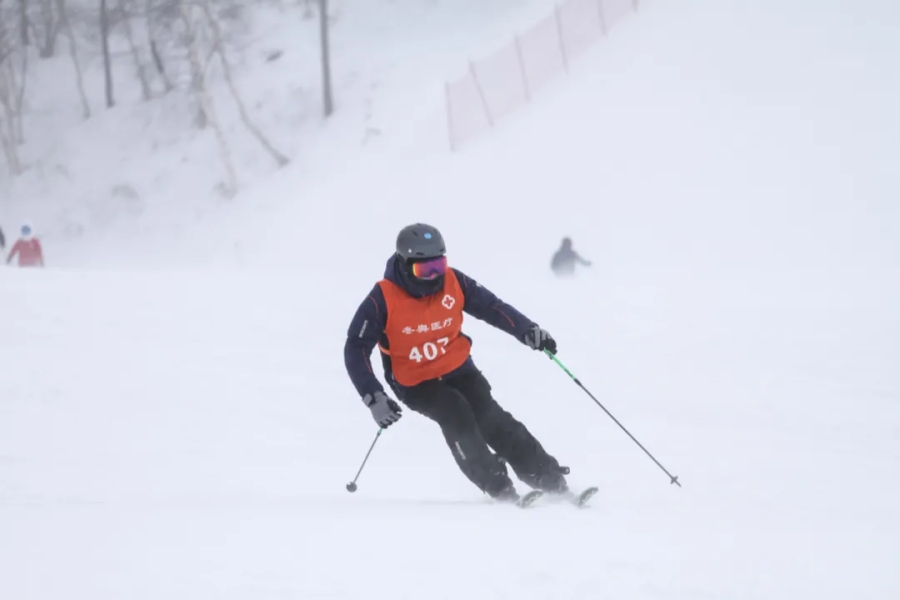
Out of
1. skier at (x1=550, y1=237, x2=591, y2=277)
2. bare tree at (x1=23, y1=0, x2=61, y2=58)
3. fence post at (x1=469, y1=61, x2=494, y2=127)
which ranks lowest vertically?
skier at (x1=550, y1=237, x2=591, y2=277)

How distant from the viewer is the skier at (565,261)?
1784 cm

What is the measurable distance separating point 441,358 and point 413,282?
1.66 feet

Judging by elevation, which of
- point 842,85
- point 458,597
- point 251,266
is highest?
point 842,85

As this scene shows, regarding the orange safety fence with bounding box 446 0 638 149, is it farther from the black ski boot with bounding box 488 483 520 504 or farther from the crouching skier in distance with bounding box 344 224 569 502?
the black ski boot with bounding box 488 483 520 504

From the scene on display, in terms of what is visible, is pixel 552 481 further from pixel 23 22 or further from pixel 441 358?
pixel 23 22

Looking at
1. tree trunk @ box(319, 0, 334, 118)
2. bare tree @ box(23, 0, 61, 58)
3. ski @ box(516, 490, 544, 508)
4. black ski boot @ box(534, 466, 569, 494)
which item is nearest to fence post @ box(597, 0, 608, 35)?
tree trunk @ box(319, 0, 334, 118)

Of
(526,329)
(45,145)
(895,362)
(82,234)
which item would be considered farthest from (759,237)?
(45,145)

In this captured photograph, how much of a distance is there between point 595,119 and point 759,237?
→ 6579 mm

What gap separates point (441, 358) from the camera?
220 inches

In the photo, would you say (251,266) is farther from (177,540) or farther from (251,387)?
(177,540)

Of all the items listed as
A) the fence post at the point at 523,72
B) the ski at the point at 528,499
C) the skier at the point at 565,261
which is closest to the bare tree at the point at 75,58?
the fence post at the point at 523,72

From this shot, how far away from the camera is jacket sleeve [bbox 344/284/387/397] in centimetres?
532

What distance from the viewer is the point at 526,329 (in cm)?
571

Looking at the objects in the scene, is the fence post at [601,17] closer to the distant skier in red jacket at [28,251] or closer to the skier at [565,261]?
the skier at [565,261]
